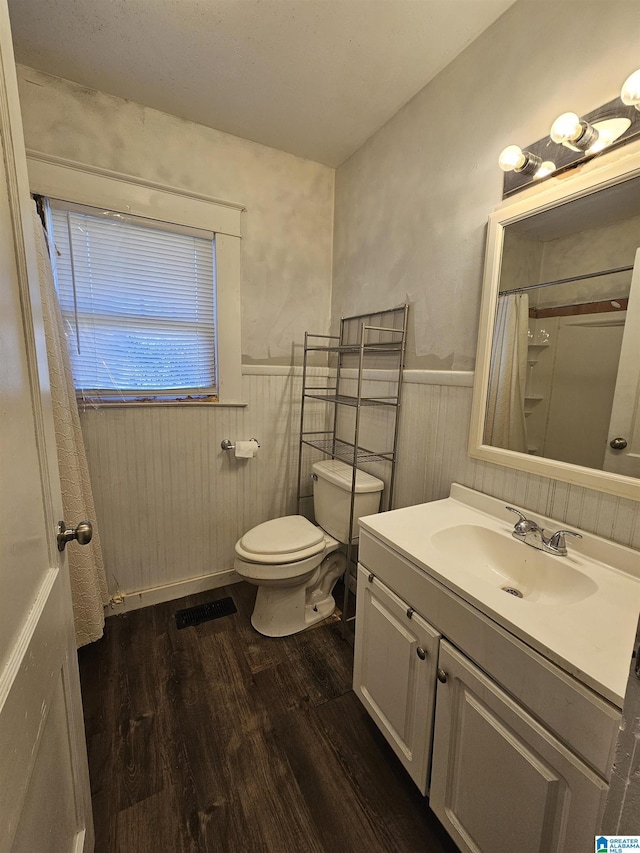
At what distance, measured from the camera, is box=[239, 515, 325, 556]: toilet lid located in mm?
1687

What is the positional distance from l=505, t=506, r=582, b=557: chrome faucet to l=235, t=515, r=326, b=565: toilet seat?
3.05 feet

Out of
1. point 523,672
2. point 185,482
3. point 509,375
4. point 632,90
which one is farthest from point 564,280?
point 185,482

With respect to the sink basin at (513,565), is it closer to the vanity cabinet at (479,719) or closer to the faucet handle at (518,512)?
the faucet handle at (518,512)

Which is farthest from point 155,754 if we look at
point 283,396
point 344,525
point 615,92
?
point 615,92

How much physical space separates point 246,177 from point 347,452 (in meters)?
1.60

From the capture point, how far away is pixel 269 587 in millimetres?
1729

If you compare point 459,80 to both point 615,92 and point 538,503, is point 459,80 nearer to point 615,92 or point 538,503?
point 615,92

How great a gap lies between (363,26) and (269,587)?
2.27 metres

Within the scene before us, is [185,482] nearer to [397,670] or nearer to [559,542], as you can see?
[397,670]

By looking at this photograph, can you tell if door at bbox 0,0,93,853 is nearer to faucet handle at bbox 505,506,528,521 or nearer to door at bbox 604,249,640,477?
faucet handle at bbox 505,506,528,521

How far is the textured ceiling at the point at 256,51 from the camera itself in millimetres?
1203

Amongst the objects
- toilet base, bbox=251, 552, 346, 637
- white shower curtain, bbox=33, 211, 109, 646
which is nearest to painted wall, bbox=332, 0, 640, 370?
toilet base, bbox=251, 552, 346, 637

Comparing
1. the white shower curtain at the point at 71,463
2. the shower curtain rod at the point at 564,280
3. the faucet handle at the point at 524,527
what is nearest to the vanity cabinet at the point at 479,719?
the faucet handle at the point at 524,527

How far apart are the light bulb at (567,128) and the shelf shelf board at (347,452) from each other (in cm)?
124
